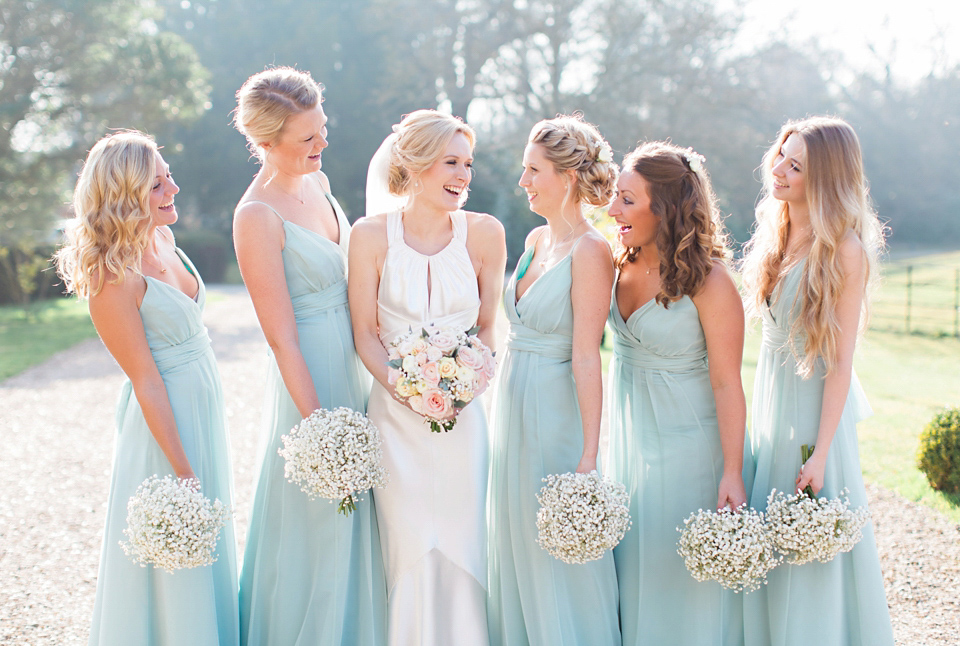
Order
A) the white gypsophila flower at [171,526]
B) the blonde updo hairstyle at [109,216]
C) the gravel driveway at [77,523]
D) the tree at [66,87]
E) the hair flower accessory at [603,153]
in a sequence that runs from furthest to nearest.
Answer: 1. the tree at [66,87]
2. the gravel driveway at [77,523]
3. the hair flower accessory at [603,153]
4. the blonde updo hairstyle at [109,216]
5. the white gypsophila flower at [171,526]

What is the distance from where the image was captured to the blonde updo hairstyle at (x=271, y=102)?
3.96 metres

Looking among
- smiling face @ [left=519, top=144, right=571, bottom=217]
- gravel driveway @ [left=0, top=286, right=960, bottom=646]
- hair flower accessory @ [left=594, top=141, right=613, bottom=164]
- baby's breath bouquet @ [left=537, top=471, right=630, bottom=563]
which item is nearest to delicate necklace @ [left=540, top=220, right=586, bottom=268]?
smiling face @ [left=519, top=144, right=571, bottom=217]

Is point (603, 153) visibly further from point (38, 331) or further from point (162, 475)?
point (38, 331)

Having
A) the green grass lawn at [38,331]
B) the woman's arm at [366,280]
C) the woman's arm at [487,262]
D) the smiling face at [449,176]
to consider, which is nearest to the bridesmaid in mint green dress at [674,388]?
the woman's arm at [487,262]

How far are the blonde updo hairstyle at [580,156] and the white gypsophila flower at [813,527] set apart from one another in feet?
5.76

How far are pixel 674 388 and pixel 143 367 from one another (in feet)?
8.87

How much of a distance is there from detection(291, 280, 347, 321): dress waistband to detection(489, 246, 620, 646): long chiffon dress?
0.95 meters

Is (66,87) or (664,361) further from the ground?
(66,87)

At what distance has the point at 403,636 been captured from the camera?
13.4ft

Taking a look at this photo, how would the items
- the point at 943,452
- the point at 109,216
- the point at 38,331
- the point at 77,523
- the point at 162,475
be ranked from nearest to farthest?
the point at 109,216 < the point at 162,475 < the point at 77,523 < the point at 943,452 < the point at 38,331

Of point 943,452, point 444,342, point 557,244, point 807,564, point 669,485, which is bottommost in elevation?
point 943,452

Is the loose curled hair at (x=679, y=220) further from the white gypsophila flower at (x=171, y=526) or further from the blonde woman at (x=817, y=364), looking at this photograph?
the white gypsophila flower at (x=171, y=526)

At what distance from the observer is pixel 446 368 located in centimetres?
353

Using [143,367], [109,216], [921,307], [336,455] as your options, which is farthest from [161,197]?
[921,307]
